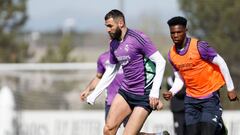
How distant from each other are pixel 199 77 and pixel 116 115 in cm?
124

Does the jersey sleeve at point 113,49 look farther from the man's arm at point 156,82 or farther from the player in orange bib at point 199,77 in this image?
the player in orange bib at point 199,77

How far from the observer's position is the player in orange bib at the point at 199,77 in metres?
10.9

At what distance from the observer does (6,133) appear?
17828mm

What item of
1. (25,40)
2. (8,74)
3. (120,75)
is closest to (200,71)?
(120,75)

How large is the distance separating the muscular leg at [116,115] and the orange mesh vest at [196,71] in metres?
0.89

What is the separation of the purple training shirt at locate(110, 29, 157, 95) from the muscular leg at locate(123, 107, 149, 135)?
0.25m

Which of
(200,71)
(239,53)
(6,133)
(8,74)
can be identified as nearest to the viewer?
(200,71)

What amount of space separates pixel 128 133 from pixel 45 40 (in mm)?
24669

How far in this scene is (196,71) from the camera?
11.1 m

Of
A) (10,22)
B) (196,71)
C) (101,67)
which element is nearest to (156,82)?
(196,71)

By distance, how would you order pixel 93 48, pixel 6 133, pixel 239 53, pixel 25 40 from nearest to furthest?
1. pixel 6 133
2. pixel 239 53
3. pixel 25 40
4. pixel 93 48

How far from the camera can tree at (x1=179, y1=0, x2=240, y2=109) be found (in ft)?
63.8

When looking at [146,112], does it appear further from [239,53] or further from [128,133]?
[239,53]

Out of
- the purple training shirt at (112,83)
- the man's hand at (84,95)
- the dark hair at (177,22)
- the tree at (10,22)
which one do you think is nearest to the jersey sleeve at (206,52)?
the dark hair at (177,22)
